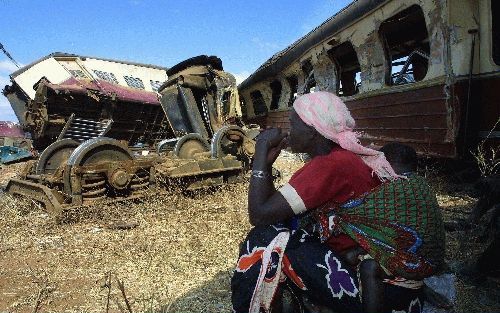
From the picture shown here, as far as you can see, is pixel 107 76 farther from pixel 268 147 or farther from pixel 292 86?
pixel 268 147

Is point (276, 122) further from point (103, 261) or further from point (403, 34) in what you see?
point (103, 261)

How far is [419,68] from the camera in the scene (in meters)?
8.64

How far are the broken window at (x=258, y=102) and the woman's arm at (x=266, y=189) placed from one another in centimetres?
1206

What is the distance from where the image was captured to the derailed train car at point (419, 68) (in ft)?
16.5

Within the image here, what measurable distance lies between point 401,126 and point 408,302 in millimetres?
4899

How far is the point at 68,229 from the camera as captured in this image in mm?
4949

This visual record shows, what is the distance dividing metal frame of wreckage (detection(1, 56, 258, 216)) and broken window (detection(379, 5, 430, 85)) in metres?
3.06

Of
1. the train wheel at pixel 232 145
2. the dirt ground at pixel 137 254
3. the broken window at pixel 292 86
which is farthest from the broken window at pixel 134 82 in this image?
the dirt ground at pixel 137 254

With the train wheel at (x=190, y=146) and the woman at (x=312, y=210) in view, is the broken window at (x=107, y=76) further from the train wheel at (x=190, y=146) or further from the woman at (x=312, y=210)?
the woman at (x=312, y=210)

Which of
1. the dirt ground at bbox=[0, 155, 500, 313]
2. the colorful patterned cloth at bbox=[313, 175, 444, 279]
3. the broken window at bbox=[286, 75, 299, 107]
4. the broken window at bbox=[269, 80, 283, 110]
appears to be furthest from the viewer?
the broken window at bbox=[269, 80, 283, 110]

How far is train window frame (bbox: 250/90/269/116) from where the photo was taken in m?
14.3

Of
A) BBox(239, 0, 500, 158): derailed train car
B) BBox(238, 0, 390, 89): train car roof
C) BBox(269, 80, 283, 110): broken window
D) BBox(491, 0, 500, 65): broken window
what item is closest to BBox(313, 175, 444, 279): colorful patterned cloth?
BBox(239, 0, 500, 158): derailed train car

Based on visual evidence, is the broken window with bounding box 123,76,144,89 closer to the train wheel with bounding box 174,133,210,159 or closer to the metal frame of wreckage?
the metal frame of wreckage

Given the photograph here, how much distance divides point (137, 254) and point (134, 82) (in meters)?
11.6
